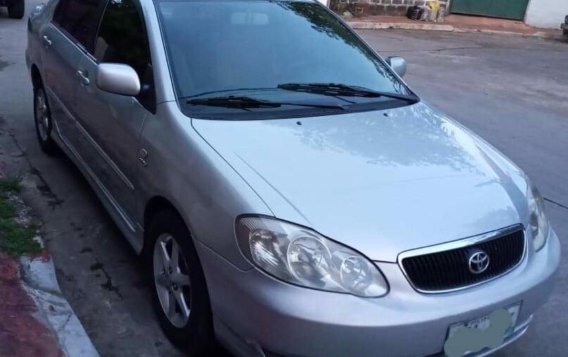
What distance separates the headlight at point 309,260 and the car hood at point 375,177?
40mm

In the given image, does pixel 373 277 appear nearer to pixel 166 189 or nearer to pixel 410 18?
pixel 166 189

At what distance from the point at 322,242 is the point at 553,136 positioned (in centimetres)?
565

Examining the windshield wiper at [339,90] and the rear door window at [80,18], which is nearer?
the windshield wiper at [339,90]

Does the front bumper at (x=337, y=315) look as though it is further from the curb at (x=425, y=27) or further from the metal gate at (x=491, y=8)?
the metal gate at (x=491, y=8)

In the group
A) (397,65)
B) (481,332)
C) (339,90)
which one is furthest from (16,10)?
(481,332)

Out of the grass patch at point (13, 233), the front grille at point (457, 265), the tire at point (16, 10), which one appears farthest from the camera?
the tire at point (16, 10)

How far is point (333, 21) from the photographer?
170 inches

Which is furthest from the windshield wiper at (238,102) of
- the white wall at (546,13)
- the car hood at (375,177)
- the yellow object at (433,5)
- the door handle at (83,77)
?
the white wall at (546,13)

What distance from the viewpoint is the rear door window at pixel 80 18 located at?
14.2 ft

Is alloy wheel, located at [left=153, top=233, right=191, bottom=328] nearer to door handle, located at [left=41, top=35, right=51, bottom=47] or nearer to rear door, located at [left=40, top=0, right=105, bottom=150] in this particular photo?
rear door, located at [left=40, top=0, right=105, bottom=150]

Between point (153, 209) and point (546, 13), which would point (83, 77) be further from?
point (546, 13)

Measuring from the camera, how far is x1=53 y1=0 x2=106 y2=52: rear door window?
171 inches

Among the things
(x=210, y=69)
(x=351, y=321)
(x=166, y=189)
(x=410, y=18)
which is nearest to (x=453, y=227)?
(x=351, y=321)

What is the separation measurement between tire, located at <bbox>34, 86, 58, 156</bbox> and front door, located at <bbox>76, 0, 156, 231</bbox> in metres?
1.05
